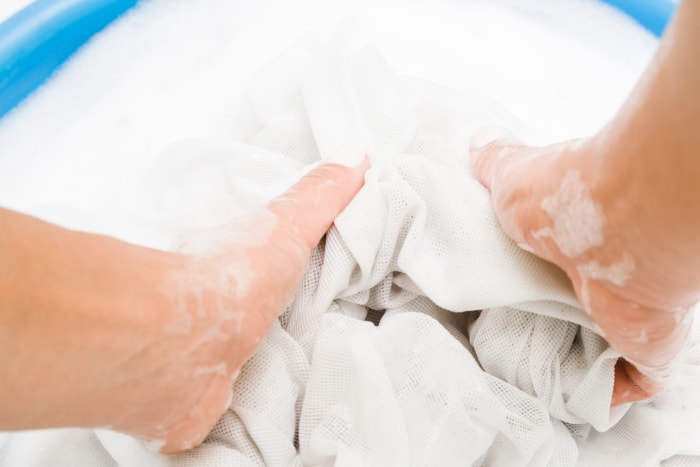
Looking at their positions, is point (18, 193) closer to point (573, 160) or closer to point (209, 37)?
point (209, 37)

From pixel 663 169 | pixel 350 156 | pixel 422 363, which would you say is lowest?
pixel 422 363

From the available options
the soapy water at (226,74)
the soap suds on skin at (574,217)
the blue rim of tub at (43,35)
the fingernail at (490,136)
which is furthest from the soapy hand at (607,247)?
the blue rim of tub at (43,35)

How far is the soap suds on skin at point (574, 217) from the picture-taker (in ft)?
1.71

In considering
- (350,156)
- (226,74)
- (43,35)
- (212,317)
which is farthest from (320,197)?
(43,35)

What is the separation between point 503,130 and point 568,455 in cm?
38

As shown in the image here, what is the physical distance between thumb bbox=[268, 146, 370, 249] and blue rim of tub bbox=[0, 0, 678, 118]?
52 centimetres

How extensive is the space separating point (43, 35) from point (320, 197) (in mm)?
573

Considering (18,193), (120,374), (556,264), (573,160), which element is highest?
(573,160)

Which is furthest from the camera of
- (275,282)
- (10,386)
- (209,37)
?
(209,37)

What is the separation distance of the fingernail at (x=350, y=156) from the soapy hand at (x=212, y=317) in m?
0.10

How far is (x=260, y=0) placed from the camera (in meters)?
1.12

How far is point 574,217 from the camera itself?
1.76ft

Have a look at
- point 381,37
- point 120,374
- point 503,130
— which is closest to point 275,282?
point 120,374

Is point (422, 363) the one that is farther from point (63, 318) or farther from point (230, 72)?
point (230, 72)
